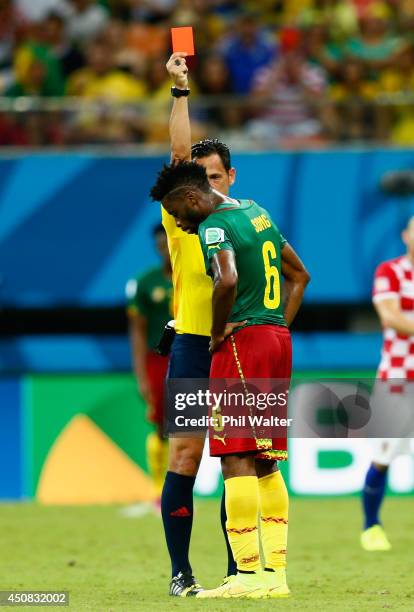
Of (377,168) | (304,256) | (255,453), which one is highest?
(377,168)

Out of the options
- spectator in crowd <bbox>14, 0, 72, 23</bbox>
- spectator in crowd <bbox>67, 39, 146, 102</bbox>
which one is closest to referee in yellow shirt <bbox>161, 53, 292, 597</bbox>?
spectator in crowd <bbox>67, 39, 146, 102</bbox>

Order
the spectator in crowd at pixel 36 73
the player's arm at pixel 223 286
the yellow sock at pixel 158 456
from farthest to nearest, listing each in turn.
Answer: the spectator in crowd at pixel 36 73 → the yellow sock at pixel 158 456 → the player's arm at pixel 223 286

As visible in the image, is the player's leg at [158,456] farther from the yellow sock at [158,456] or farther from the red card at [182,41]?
the red card at [182,41]

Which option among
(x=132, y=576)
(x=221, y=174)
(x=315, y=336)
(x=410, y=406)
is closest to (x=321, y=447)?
(x=315, y=336)

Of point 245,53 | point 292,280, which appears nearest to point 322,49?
point 245,53

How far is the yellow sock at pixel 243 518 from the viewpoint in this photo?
21.0 feet

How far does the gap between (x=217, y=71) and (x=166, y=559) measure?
22.1 feet

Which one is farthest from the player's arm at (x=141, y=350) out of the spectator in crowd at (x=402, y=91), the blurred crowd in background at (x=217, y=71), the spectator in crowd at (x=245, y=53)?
the spectator in crowd at (x=245, y=53)

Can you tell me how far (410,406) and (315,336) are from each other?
438 centimetres

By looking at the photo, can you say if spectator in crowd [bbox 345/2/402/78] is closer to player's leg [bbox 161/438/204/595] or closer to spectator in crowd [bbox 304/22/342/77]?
spectator in crowd [bbox 304/22/342/77]

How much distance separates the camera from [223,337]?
21.2ft

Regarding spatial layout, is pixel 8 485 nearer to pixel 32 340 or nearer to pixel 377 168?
pixel 32 340

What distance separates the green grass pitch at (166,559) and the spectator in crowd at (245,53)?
4.73 m

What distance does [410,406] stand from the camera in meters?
9.22
